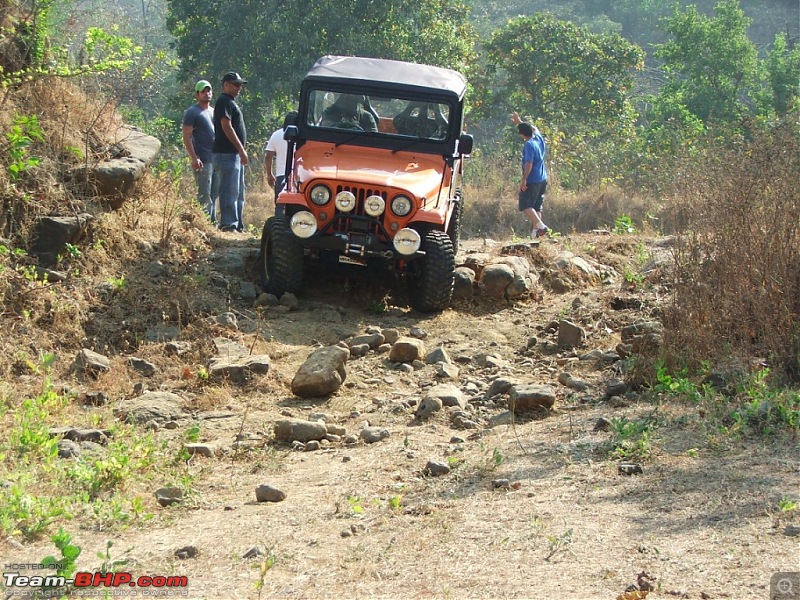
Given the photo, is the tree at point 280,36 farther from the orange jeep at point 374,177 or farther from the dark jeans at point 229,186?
the orange jeep at point 374,177

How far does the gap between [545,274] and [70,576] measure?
21.0 ft

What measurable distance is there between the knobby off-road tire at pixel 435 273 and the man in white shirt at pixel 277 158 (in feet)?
5.27

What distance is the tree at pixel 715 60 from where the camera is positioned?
20984 mm

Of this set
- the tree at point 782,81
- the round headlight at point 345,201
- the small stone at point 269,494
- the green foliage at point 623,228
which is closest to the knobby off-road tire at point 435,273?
the round headlight at point 345,201

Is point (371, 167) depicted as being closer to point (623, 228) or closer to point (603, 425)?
point (603, 425)

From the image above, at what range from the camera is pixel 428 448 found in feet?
18.6

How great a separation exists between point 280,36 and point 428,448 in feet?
45.4

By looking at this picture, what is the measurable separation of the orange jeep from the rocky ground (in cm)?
39

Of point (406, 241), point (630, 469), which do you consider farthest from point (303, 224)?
point (630, 469)

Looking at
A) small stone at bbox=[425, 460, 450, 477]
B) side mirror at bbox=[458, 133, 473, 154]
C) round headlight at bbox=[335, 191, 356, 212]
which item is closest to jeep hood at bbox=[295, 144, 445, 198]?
round headlight at bbox=[335, 191, 356, 212]

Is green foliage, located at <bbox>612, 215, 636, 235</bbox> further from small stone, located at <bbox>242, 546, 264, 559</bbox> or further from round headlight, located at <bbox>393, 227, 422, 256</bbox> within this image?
small stone, located at <bbox>242, 546, 264, 559</bbox>

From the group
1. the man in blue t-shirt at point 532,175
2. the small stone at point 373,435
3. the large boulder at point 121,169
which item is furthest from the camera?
the man in blue t-shirt at point 532,175

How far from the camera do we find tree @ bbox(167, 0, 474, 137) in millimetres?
18250

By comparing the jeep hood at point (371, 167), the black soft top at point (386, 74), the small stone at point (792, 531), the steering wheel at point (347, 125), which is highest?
the black soft top at point (386, 74)
